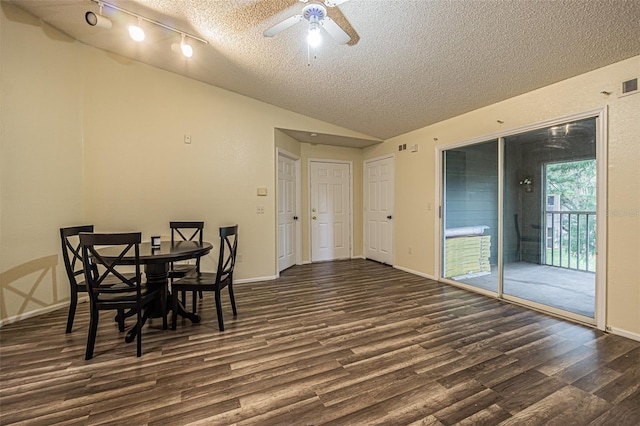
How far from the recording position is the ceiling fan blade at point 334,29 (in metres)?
2.04

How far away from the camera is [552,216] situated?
3184mm

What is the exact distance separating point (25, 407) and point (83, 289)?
113 cm

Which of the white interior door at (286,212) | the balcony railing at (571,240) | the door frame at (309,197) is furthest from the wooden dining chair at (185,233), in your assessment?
the balcony railing at (571,240)

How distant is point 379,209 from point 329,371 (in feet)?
13.3

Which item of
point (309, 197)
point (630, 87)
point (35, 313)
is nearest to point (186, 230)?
point (35, 313)

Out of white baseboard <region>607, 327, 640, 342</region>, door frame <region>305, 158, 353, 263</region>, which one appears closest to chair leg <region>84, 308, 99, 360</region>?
door frame <region>305, 158, 353, 263</region>

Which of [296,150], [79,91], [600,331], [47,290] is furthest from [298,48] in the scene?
[600,331]

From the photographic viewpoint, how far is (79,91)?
3.48m

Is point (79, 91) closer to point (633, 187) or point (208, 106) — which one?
point (208, 106)

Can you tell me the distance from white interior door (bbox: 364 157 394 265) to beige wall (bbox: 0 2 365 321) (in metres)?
1.31

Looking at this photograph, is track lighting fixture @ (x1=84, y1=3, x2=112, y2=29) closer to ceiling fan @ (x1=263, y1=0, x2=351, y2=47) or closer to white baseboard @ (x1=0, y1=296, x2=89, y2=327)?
ceiling fan @ (x1=263, y1=0, x2=351, y2=47)

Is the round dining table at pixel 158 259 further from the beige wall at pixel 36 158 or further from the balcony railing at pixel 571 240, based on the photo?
the balcony railing at pixel 571 240

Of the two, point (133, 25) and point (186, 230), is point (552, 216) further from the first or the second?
point (133, 25)

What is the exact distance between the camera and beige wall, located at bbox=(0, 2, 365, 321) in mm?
2885
